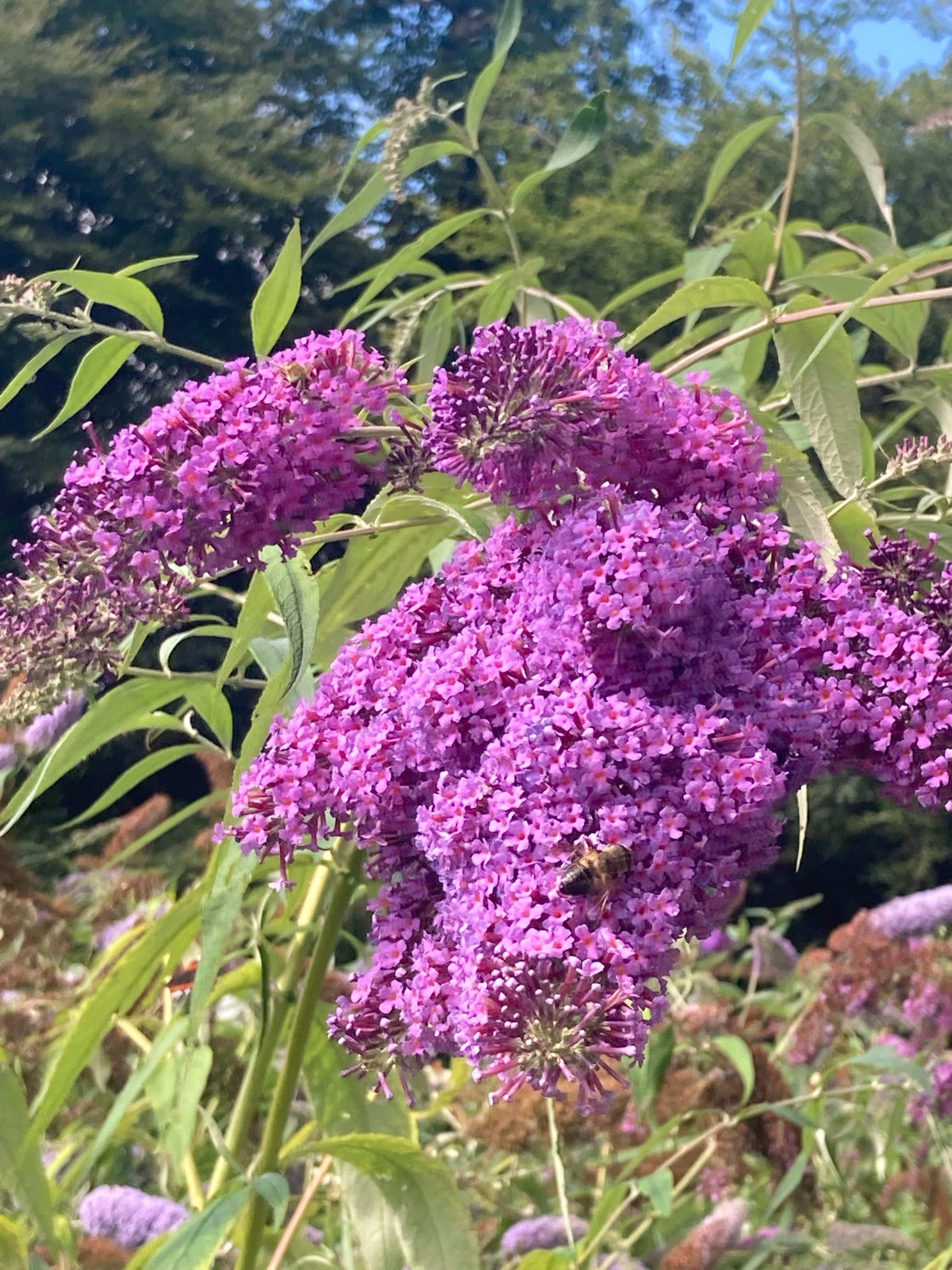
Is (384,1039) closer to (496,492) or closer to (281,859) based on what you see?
(281,859)

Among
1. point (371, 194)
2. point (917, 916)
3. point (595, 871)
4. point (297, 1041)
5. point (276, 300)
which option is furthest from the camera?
point (917, 916)

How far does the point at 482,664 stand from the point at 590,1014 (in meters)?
0.16

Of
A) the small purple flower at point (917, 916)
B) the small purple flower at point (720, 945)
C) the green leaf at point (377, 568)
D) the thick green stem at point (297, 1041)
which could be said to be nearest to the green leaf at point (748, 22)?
the green leaf at point (377, 568)

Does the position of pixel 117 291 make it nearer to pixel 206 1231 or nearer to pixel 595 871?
pixel 595 871

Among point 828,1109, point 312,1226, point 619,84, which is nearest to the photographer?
point 312,1226

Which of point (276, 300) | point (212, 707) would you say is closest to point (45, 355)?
point (276, 300)

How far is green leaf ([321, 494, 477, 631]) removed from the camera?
67 cm

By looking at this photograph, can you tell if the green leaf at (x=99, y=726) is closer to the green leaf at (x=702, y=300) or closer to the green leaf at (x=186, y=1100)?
the green leaf at (x=186, y=1100)

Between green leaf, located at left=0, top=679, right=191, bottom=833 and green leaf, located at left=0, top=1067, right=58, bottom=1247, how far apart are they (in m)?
0.19

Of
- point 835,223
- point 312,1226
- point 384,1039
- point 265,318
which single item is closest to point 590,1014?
point 384,1039

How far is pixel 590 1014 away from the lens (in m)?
0.41

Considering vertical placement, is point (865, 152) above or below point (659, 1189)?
above

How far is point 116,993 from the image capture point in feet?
2.64

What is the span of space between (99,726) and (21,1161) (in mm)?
302
